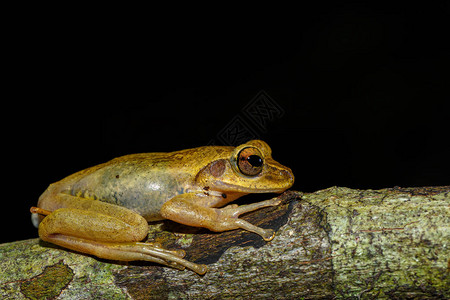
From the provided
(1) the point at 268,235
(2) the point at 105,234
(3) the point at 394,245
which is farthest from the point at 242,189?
(3) the point at 394,245

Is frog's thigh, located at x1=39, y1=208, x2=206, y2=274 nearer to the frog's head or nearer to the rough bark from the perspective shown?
the rough bark

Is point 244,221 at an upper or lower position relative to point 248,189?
lower

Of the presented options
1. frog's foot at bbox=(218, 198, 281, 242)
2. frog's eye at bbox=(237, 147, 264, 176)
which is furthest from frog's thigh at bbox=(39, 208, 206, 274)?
frog's eye at bbox=(237, 147, 264, 176)

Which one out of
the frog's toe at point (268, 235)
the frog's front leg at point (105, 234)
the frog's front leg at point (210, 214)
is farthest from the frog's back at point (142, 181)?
the frog's toe at point (268, 235)

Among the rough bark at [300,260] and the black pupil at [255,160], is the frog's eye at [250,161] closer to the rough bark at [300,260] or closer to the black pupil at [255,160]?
the black pupil at [255,160]

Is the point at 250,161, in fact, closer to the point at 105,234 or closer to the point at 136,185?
the point at 136,185

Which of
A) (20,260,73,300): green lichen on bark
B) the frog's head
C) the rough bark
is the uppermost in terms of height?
the frog's head

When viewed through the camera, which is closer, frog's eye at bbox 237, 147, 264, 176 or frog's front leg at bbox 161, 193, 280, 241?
frog's front leg at bbox 161, 193, 280, 241

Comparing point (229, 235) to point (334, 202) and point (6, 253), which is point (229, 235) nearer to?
point (334, 202)
